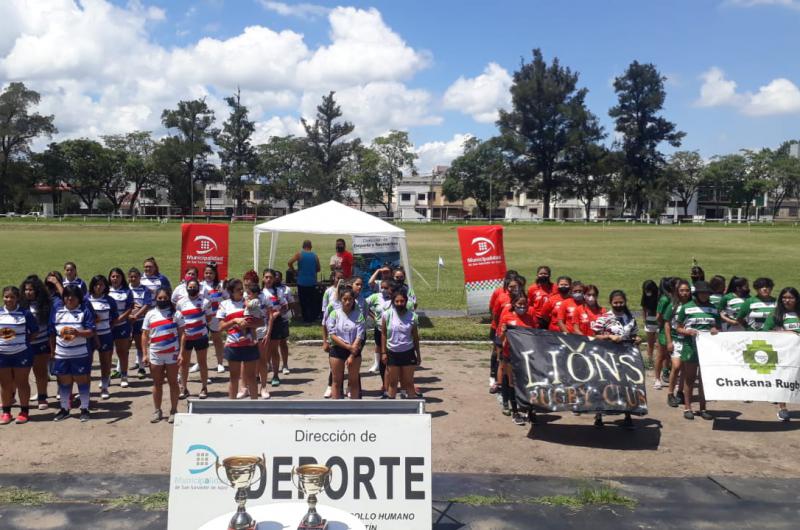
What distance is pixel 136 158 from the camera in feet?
299

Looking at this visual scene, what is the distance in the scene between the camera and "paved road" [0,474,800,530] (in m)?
5.11

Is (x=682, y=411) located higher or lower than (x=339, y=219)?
lower

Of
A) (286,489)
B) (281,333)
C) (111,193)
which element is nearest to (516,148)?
(111,193)

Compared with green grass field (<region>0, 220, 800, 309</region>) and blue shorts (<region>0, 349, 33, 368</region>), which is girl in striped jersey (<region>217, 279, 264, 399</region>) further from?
green grass field (<region>0, 220, 800, 309</region>)

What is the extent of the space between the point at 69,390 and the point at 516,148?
7860 cm

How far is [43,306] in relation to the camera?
795 centimetres

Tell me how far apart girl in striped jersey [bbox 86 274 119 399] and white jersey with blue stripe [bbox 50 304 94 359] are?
0.84 m

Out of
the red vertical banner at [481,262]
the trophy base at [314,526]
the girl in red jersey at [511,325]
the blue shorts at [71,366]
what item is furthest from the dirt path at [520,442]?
the red vertical banner at [481,262]

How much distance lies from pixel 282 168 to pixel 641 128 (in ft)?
163

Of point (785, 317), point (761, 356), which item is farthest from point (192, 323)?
point (785, 317)

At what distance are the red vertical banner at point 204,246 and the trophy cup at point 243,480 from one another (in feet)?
30.4

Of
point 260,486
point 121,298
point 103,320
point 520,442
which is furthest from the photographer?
point 121,298

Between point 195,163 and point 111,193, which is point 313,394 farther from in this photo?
point 111,193

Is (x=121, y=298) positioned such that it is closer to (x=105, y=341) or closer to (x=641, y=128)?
(x=105, y=341)
